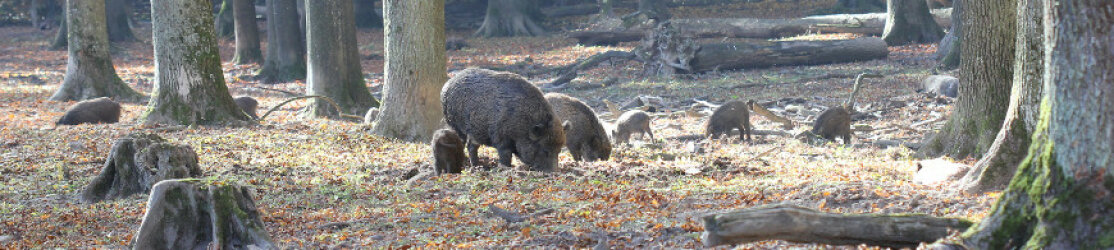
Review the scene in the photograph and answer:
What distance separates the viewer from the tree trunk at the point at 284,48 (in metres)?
23.3

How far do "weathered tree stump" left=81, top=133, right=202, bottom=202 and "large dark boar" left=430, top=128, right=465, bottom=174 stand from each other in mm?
2431

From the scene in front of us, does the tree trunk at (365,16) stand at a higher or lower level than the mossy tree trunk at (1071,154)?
lower

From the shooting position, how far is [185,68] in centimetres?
1420

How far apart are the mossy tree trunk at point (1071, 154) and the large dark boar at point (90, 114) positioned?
14.2 m

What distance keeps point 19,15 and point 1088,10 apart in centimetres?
4441

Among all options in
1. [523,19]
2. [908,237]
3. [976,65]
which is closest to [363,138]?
[976,65]

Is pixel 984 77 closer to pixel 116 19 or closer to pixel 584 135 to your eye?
pixel 584 135

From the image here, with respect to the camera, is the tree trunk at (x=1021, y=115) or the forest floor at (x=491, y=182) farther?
the tree trunk at (x=1021, y=115)

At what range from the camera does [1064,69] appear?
15.7 ft

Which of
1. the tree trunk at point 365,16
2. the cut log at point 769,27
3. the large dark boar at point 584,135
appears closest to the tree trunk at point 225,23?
the tree trunk at point 365,16

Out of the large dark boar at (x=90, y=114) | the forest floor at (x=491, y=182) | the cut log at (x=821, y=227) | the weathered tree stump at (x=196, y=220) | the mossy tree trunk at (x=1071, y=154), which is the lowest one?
the large dark boar at (x=90, y=114)

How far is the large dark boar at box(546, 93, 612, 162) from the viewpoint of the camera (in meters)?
11.6

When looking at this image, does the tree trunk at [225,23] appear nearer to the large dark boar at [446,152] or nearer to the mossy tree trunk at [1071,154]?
the large dark boar at [446,152]

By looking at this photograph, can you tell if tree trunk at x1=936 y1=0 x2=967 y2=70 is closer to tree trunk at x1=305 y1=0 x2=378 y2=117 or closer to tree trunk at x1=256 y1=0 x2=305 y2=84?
tree trunk at x1=305 y1=0 x2=378 y2=117
